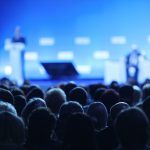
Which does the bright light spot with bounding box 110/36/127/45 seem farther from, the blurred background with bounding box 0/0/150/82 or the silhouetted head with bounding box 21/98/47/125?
the silhouetted head with bounding box 21/98/47/125

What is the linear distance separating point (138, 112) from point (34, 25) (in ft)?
33.7

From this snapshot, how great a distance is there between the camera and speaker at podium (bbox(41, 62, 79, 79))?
37.4 feet

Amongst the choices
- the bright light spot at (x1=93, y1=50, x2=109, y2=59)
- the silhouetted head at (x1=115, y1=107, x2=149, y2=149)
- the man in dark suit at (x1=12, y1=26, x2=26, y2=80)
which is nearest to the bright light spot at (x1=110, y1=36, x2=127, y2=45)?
the bright light spot at (x1=93, y1=50, x2=109, y2=59)

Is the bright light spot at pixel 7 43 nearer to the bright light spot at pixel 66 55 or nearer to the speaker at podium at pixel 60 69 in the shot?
the bright light spot at pixel 66 55

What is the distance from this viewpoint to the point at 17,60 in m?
12.0

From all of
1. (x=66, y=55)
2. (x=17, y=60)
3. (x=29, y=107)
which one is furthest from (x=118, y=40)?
(x=29, y=107)

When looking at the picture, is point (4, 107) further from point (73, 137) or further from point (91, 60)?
point (91, 60)

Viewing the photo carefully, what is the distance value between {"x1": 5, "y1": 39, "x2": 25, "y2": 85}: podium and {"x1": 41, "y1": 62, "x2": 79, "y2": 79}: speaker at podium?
0.87 meters

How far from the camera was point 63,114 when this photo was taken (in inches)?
137

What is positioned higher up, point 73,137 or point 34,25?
point 34,25

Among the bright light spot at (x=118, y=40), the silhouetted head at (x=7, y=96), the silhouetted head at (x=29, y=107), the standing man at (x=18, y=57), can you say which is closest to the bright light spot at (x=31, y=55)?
the standing man at (x=18, y=57)

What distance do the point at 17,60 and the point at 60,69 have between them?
52.7 inches

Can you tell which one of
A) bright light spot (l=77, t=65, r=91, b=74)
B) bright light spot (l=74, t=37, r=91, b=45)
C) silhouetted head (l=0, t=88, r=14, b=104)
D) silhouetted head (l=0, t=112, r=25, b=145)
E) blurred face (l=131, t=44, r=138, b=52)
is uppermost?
bright light spot (l=74, t=37, r=91, b=45)

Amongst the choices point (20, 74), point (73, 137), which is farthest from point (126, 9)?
point (73, 137)
